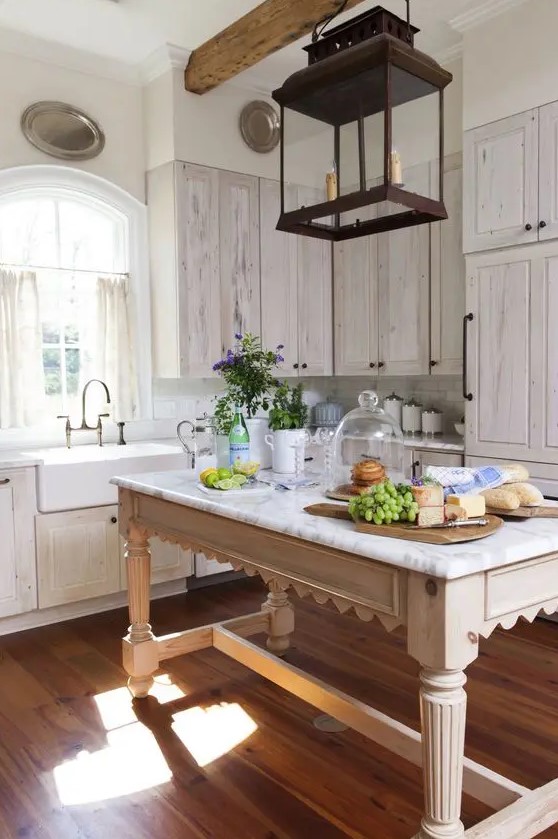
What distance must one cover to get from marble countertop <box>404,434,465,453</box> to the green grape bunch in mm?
2307

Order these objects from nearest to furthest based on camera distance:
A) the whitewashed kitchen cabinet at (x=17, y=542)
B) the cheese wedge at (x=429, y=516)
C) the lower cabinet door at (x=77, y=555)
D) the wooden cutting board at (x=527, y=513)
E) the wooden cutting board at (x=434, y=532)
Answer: the wooden cutting board at (x=434, y=532) → the cheese wedge at (x=429, y=516) → the wooden cutting board at (x=527, y=513) → the whitewashed kitchen cabinet at (x=17, y=542) → the lower cabinet door at (x=77, y=555)

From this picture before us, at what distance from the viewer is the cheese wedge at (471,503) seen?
1.74 m

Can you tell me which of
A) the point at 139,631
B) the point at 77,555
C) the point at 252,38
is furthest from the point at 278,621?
the point at 252,38

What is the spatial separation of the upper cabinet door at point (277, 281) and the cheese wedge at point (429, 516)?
10.7ft

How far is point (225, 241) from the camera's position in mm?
4598

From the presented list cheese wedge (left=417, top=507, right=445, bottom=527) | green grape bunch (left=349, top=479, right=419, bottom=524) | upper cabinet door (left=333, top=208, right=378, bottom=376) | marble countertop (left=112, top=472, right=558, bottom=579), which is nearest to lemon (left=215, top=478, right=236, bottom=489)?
marble countertop (left=112, top=472, right=558, bottom=579)

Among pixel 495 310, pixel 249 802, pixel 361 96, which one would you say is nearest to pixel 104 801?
pixel 249 802

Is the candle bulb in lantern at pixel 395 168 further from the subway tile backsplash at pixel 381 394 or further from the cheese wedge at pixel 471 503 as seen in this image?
the subway tile backsplash at pixel 381 394

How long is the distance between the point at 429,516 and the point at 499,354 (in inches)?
88.9

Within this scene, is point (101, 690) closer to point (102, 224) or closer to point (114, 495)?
point (114, 495)

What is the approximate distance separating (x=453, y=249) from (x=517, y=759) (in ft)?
9.48

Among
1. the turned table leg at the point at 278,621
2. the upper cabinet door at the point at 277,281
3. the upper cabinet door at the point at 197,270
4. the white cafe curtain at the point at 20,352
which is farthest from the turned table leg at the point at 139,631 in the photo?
the upper cabinet door at the point at 277,281

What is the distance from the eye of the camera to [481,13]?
12.1ft

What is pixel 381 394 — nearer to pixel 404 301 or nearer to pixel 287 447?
pixel 404 301
